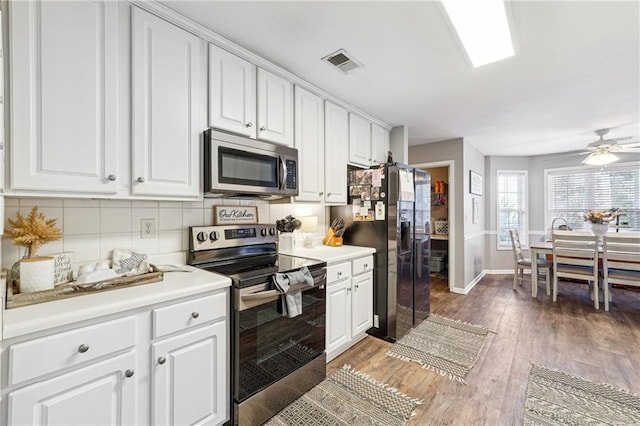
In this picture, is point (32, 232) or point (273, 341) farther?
point (273, 341)

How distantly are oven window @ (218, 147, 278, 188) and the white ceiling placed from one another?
768mm

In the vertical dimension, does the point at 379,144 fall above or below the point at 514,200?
above

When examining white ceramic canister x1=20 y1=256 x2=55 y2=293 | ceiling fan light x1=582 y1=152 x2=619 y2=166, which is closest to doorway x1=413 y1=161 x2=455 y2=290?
ceiling fan light x1=582 y1=152 x2=619 y2=166

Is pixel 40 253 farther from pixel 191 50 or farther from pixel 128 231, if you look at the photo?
pixel 191 50

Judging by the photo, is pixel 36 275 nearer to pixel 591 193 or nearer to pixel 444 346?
pixel 444 346

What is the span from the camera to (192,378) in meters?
1.40

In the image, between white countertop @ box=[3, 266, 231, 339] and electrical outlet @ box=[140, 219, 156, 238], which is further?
electrical outlet @ box=[140, 219, 156, 238]

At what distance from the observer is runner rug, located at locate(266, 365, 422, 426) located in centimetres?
171

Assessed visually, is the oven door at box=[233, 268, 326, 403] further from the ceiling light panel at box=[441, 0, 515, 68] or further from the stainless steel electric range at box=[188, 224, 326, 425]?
the ceiling light panel at box=[441, 0, 515, 68]

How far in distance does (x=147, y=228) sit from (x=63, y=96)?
82 cm

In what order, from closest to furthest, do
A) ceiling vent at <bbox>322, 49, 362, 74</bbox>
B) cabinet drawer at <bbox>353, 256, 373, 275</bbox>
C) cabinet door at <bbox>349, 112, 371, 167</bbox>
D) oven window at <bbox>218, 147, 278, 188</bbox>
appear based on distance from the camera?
oven window at <bbox>218, 147, 278, 188</bbox> < ceiling vent at <bbox>322, 49, 362, 74</bbox> < cabinet drawer at <bbox>353, 256, 373, 275</bbox> < cabinet door at <bbox>349, 112, 371, 167</bbox>

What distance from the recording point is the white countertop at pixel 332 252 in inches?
89.3

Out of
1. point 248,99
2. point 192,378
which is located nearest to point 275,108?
point 248,99

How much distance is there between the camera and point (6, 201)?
4.52 feet
